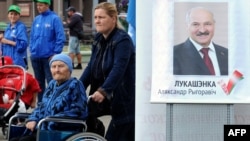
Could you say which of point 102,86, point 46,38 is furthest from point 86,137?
point 46,38

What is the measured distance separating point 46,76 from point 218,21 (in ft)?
17.4

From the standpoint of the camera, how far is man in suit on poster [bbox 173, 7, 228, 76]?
16.6 ft

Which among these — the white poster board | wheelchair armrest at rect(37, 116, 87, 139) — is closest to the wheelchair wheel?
wheelchair armrest at rect(37, 116, 87, 139)

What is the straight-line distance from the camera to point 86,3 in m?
42.8

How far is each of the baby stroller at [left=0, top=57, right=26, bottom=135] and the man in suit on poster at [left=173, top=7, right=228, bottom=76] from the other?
360 cm

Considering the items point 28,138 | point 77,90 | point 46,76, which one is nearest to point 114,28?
point 77,90

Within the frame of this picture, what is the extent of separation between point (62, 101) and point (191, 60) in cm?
146

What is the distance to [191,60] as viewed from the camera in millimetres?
5125

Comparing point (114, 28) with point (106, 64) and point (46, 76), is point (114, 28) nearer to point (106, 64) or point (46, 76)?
point (106, 64)

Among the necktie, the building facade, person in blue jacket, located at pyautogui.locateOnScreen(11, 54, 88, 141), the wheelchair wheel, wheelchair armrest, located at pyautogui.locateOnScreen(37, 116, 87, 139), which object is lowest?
the wheelchair wheel

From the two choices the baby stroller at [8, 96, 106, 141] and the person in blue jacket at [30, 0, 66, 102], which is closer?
the baby stroller at [8, 96, 106, 141]

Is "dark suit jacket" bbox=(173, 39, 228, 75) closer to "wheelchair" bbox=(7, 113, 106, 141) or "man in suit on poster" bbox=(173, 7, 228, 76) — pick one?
"man in suit on poster" bbox=(173, 7, 228, 76)

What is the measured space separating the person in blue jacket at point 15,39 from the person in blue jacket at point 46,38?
0.16 meters

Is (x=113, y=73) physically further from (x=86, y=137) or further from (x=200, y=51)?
(x=200, y=51)
